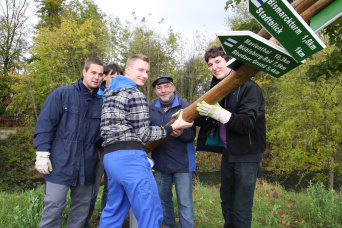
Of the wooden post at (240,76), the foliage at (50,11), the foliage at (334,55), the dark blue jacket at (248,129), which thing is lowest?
the dark blue jacket at (248,129)

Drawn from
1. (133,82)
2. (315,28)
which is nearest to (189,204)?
(133,82)

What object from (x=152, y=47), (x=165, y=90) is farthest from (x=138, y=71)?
(x=152, y=47)

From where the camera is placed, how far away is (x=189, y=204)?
300cm

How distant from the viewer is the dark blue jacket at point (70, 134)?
2695 mm

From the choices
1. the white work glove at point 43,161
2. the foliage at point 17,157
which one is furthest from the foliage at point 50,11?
the white work glove at point 43,161

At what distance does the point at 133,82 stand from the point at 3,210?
3111 mm

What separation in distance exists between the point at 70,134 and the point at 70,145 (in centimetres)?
13

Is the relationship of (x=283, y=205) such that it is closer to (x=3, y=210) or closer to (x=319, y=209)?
(x=319, y=209)

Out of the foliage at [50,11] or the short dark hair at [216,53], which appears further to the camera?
the foliage at [50,11]

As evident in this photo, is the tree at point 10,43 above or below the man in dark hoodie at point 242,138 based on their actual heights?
above

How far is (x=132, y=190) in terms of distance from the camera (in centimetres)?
213

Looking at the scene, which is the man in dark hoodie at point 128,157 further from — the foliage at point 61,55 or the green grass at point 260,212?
the foliage at point 61,55

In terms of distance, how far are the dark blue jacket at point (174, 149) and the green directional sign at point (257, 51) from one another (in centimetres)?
156

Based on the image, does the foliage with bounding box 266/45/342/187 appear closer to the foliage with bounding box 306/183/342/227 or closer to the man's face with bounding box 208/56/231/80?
the foliage with bounding box 306/183/342/227
